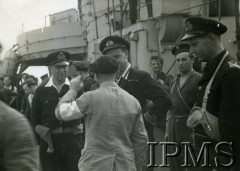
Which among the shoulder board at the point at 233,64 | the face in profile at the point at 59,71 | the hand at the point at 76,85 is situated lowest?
the hand at the point at 76,85

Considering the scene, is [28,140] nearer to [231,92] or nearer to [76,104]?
[231,92]

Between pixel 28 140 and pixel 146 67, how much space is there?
27.4 feet

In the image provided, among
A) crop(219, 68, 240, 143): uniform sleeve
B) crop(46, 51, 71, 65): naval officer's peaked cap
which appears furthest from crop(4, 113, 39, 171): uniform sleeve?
crop(46, 51, 71, 65): naval officer's peaked cap

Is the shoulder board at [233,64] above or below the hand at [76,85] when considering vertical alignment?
above

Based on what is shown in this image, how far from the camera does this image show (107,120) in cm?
408

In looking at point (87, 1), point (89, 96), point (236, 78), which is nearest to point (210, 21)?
point (236, 78)

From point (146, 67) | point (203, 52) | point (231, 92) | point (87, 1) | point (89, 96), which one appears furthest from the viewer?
point (87, 1)

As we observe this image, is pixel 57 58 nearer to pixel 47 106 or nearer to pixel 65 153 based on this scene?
pixel 47 106

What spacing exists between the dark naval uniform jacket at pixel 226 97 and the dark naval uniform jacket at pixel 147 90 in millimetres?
1169

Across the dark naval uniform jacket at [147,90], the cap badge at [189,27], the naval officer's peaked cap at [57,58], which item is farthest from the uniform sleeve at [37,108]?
the cap badge at [189,27]

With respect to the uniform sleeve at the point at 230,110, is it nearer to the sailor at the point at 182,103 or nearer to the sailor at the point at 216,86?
the sailor at the point at 216,86

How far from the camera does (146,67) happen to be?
34.2ft

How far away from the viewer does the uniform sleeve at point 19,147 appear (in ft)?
6.84

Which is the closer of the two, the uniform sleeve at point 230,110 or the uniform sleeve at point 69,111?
the uniform sleeve at point 230,110
